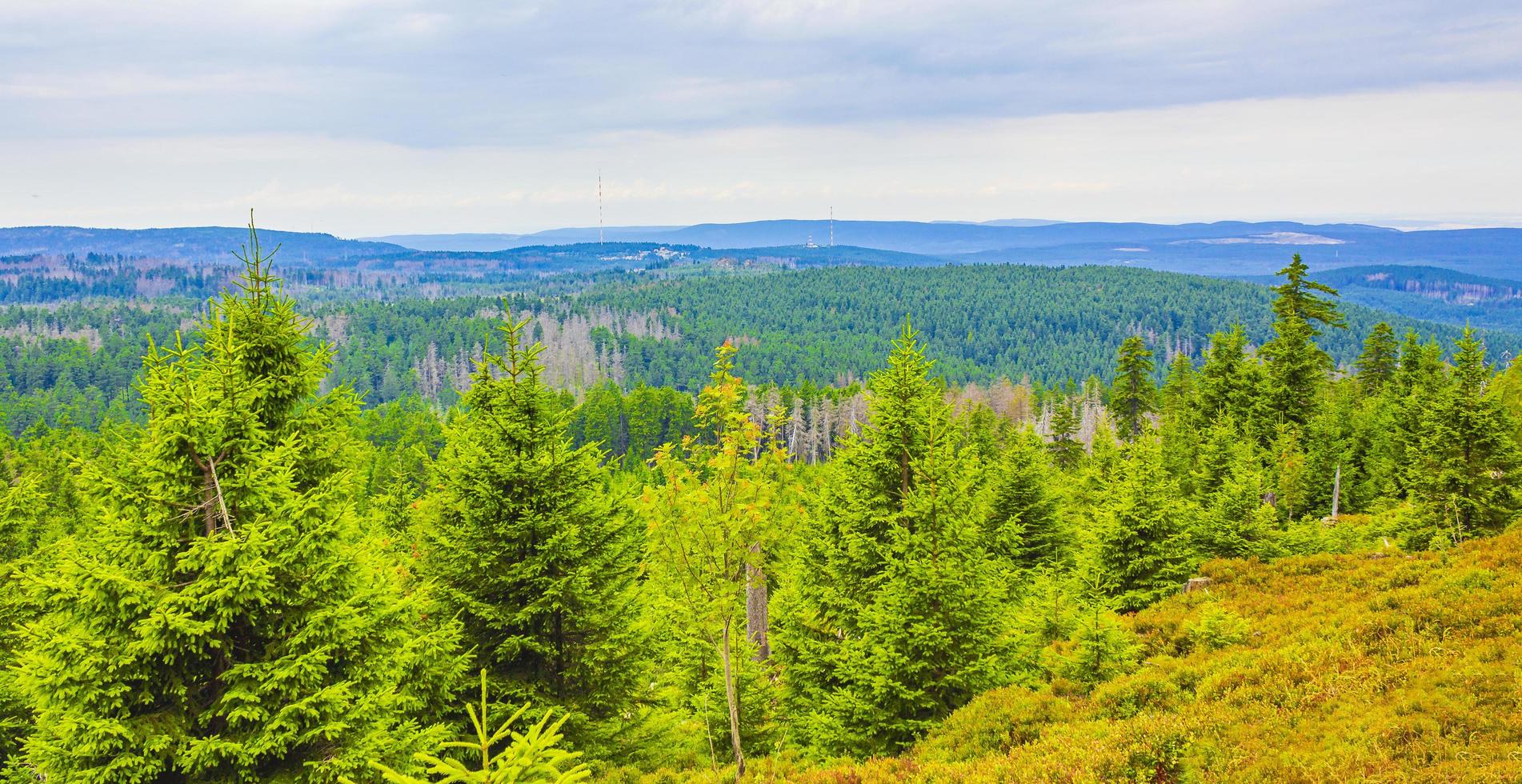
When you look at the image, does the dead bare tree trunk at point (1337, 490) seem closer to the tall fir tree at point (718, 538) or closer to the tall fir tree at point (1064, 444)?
the tall fir tree at point (1064, 444)

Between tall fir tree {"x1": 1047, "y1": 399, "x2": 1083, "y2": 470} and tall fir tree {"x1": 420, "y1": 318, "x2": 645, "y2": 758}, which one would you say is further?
tall fir tree {"x1": 1047, "y1": 399, "x2": 1083, "y2": 470}

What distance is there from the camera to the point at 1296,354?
34312mm

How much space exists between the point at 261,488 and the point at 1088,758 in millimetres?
10613

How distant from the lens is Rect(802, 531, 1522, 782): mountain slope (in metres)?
9.17

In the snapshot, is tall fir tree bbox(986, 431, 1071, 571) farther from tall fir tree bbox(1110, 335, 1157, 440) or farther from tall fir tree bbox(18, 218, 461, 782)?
tall fir tree bbox(1110, 335, 1157, 440)

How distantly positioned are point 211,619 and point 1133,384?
146 ft

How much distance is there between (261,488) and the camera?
943cm

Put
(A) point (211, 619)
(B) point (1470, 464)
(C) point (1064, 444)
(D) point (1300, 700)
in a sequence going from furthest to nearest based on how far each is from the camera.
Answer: (C) point (1064, 444) < (B) point (1470, 464) < (D) point (1300, 700) < (A) point (211, 619)

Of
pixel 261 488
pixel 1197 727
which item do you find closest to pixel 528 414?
pixel 261 488

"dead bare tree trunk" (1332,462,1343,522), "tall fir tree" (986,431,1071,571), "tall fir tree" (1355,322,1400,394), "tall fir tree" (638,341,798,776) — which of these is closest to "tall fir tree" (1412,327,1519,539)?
"tall fir tree" (986,431,1071,571)

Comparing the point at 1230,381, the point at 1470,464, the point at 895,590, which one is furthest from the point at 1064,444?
the point at 895,590

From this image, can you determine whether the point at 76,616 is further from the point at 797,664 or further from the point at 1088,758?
the point at 1088,758

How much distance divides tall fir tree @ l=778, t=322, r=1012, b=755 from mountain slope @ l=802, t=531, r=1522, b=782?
0.94 meters

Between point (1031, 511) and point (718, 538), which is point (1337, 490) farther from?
point (718, 538)
